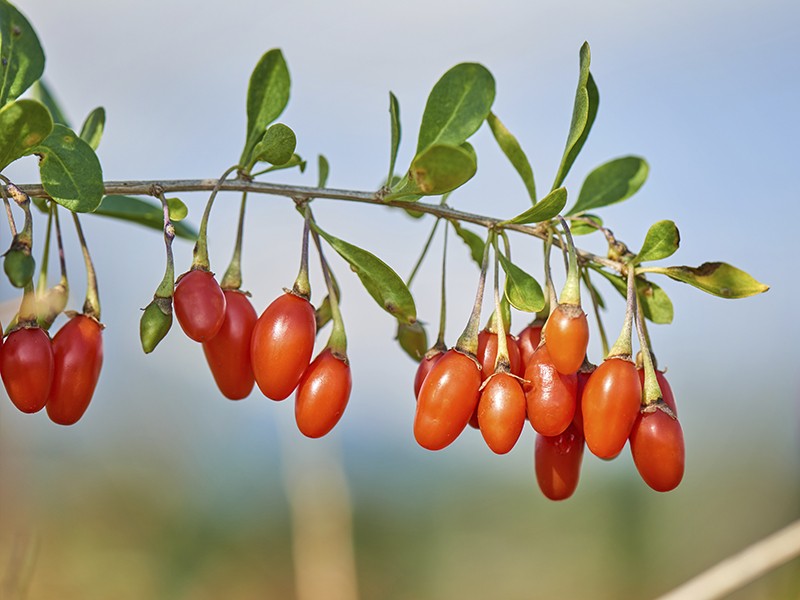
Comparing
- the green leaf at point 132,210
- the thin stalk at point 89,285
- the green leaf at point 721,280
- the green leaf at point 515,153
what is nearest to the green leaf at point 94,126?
the green leaf at point 132,210

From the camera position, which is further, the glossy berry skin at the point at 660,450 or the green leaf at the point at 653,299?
the green leaf at the point at 653,299

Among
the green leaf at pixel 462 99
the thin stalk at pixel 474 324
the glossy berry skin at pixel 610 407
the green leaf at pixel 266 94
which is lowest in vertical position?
the glossy berry skin at pixel 610 407

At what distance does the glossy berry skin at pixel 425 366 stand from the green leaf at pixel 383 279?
80 millimetres

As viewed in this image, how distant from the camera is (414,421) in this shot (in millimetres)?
989

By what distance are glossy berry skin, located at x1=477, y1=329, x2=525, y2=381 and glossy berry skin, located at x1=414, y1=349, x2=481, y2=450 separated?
2.7 inches

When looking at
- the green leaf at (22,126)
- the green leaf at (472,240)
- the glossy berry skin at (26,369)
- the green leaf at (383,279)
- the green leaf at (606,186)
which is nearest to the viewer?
the green leaf at (22,126)

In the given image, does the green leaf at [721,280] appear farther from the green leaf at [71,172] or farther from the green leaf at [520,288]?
the green leaf at [71,172]

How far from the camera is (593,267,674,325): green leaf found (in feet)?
3.77

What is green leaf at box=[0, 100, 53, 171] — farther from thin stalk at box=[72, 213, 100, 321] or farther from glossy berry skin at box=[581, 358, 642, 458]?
glossy berry skin at box=[581, 358, 642, 458]

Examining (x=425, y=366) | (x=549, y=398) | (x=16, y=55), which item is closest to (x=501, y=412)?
(x=549, y=398)

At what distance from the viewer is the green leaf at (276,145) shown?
989mm

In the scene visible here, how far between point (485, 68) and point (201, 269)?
0.40m

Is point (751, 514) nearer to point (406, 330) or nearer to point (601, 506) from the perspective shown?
point (601, 506)

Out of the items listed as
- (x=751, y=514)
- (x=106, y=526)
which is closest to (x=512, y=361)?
(x=106, y=526)
